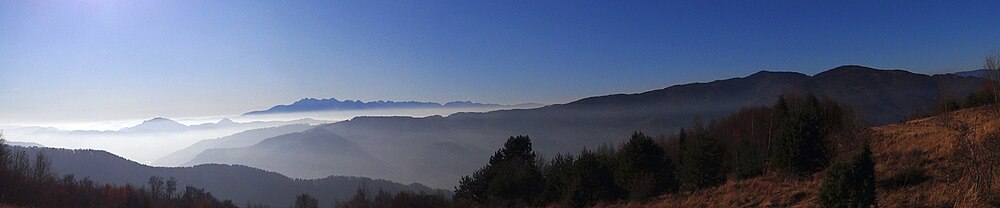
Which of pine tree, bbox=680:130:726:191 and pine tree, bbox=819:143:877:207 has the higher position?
pine tree, bbox=819:143:877:207

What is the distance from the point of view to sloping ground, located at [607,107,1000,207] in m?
11.7

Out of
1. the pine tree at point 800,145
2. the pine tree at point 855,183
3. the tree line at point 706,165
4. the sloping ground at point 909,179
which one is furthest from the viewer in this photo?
the pine tree at point 800,145

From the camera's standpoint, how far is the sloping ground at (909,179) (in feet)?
38.5

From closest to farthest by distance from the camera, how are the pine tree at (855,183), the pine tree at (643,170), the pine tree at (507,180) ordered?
the pine tree at (855,183)
the pine tree at (643,170)
the pine tree at (507,180)

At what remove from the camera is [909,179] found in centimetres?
1378

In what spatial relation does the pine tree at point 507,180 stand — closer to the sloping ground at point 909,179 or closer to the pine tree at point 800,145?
the sloping ground at point 909,179

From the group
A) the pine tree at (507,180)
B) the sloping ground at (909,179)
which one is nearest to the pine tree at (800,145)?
the sloping ground at (909,179)

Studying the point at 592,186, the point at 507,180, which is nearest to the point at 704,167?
the point at 592,186

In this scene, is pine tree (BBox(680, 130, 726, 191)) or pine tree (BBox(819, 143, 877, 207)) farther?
pine tree (BBox(680, 130, 726, 191))

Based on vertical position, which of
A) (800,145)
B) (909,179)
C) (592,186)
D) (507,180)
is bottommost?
(507,180)

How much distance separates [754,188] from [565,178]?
19990 millimetres

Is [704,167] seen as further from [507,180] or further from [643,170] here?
[507,180]

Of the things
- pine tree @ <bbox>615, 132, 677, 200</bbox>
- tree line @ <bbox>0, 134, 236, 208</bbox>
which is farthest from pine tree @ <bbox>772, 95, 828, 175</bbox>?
tree line @ <bbox>0, 134, 236, 208</bbox>

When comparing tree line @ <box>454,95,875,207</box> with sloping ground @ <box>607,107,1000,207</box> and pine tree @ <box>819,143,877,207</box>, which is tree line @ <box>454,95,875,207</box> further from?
sloping ground @ <box>607,107,1000,207</box>
